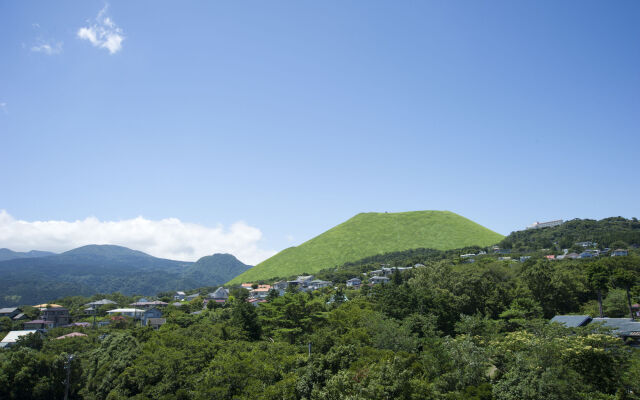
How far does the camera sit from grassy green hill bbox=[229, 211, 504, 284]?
467 ft

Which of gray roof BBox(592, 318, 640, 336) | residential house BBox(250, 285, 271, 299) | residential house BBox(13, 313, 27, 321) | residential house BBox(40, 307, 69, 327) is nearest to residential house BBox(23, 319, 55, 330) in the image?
residential house BBox(40, 307, 69, 327)

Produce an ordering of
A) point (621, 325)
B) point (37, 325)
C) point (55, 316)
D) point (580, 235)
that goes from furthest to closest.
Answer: point (580, 235)
point (55, 316)
point (37, 325)
point (621, 325)

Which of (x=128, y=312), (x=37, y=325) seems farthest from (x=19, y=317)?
(x=128, y=312)

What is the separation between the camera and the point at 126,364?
33375mm

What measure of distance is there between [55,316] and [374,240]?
112166mm

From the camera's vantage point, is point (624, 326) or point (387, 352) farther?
point (624, 326)

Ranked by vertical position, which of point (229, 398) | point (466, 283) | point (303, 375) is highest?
point (466, 283)

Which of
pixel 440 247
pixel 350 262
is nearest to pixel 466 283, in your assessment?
pixel 350 262

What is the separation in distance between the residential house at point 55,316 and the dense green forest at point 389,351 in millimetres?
18787

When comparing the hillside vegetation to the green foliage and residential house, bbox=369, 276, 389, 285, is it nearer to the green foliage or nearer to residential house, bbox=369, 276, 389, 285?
the green foliage

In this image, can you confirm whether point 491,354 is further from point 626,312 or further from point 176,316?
point 176,316

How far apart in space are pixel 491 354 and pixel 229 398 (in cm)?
1800

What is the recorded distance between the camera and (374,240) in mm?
155750

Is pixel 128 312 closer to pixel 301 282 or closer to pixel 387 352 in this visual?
pixel 301 282
